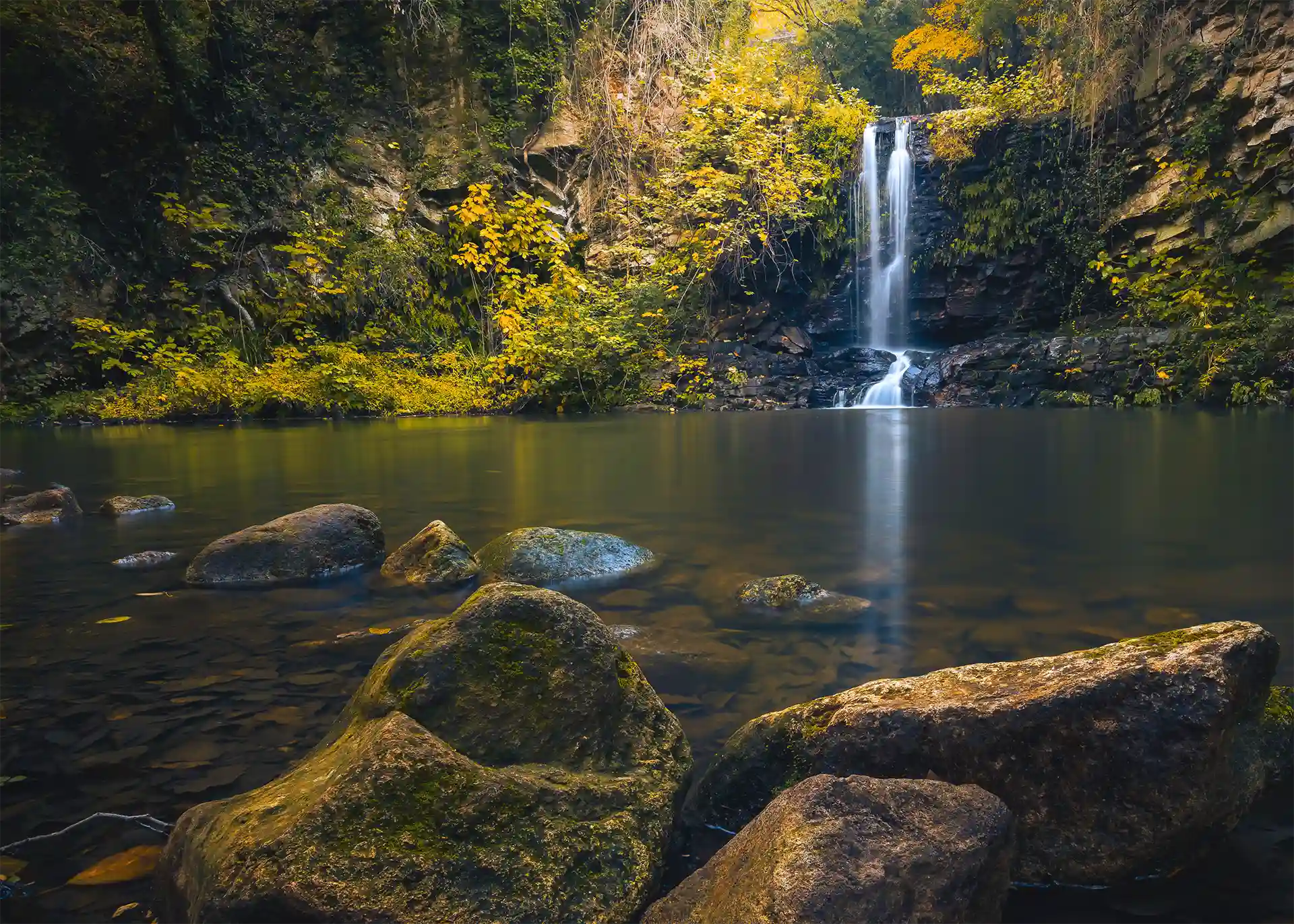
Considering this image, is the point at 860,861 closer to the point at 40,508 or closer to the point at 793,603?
the point at 793,603

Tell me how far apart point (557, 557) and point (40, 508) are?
4941 mm

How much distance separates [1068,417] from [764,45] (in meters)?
15.1

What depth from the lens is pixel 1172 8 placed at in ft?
55.1

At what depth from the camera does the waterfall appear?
21.2 meters

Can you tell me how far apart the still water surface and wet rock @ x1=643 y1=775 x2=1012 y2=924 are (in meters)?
0.28

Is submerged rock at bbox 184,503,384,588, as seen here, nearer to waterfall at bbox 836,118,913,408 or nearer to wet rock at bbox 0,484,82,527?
wet rock at bbox 0,484,82,527

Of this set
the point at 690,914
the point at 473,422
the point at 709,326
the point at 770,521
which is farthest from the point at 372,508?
the point at 709,326

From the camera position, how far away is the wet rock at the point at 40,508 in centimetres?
620

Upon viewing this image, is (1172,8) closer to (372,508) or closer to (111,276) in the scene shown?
(372,508)

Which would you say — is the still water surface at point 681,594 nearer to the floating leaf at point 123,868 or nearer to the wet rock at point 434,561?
the floating leaf at point 123,868

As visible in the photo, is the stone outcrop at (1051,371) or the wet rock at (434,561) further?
the stone outcrop at (1051,371)

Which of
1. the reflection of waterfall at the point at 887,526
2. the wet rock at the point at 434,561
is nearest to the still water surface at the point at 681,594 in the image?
the reflection of waterfall at the point at 887,526

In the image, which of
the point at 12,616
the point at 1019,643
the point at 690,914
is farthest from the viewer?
the point at 12,616

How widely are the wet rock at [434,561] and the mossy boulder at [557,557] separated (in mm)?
144
